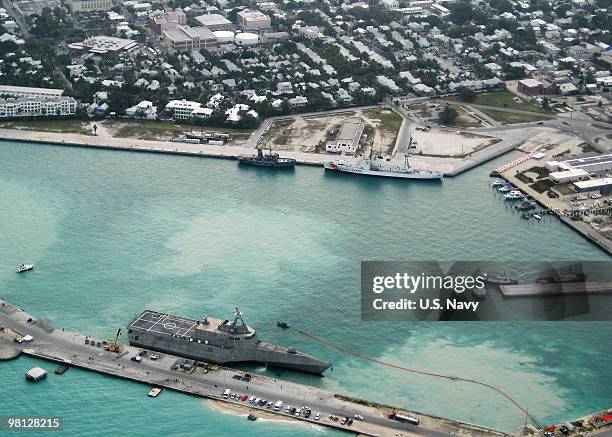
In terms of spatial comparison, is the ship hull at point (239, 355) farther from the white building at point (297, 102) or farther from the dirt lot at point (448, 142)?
the white building at point (297, 102)

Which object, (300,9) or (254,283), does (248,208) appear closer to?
(254,283)

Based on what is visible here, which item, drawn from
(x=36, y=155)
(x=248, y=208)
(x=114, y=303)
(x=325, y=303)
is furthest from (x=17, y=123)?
(x=325, y=303)

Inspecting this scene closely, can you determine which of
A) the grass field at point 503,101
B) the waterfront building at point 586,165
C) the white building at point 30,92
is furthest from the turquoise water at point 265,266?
the grass field at point 503,101

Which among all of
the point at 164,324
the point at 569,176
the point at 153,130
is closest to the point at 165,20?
the point at 153,130

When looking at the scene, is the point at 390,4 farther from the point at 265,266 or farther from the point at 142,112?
the point at 265,266

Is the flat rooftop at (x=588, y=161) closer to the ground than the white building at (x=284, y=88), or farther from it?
farther from it

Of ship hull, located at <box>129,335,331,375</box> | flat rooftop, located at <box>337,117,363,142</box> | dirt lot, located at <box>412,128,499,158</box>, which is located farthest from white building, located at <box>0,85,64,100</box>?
ship hull, located at <box>129,335,331,375</box>
